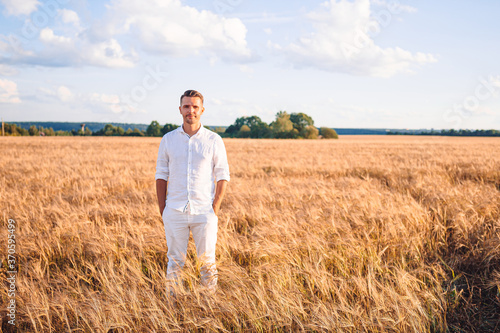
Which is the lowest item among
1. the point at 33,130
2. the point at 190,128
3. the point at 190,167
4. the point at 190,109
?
the point at 190,167

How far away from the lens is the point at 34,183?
7738 millimetres

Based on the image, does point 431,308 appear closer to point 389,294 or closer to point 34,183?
point 389,294

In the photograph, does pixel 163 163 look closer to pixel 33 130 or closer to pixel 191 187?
pixel 191 187

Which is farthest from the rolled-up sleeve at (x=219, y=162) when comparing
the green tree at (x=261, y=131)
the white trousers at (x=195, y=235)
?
the green tree at (x=261, y=131)

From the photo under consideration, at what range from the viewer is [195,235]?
8.75 feet

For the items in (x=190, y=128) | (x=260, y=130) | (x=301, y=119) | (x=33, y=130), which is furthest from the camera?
(x=301, y=119)

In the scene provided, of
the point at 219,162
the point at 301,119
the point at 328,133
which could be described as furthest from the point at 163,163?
the point at 301,119

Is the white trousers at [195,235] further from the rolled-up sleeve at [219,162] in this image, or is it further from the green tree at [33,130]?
the green tree at [33,130]

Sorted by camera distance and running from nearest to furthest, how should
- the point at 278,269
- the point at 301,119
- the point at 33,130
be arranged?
1. the point at 278,269
2. the point at 33,130
3. the point at 301,119

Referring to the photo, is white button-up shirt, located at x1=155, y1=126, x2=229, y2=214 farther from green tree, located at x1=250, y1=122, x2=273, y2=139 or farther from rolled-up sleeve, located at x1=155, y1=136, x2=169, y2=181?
green tree, located at x1=250, y1=122, x2=273, y2=139

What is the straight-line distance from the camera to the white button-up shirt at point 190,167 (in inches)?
103

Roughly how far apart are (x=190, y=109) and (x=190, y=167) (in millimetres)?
501

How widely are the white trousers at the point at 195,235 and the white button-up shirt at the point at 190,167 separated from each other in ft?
0.22

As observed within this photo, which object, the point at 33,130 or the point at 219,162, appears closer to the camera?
the point at 219,162
